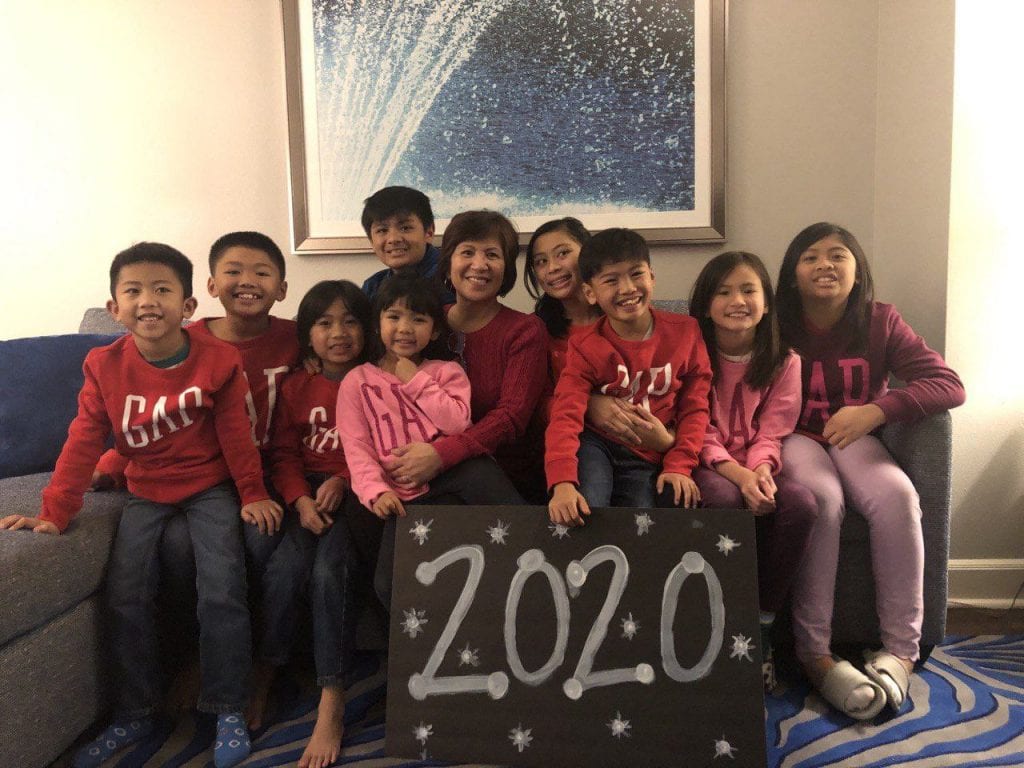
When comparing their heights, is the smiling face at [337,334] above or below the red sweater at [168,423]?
above

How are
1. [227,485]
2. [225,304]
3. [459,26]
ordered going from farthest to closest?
[459,26]
[225,304]
[227,485]

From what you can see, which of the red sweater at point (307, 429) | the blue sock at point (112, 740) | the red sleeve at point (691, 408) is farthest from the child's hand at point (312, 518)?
the red sleeve at point (691, 408)

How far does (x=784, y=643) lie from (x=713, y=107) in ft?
5.08

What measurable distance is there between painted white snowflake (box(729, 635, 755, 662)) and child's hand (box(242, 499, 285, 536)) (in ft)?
2.88

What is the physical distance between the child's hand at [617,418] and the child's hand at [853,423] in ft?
1.49

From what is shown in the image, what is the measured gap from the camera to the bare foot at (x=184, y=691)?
137 centimetres

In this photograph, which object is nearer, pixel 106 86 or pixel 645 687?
pixel 645 687

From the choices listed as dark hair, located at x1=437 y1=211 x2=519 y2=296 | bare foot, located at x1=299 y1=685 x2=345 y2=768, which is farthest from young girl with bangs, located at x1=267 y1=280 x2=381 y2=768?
dark hair, located at x1=437 y1=211 x2=519 y2=296

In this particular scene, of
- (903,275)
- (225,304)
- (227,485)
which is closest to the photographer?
(227,485)

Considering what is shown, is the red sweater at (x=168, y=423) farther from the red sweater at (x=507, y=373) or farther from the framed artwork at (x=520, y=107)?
the framed artwork at (x=520, y=107)

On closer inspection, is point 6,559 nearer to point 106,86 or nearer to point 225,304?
point 225,304

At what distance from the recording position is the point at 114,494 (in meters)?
1.48

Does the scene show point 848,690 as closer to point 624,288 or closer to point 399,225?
point 624,288

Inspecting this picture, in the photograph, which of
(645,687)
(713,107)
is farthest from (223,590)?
(713,107)
